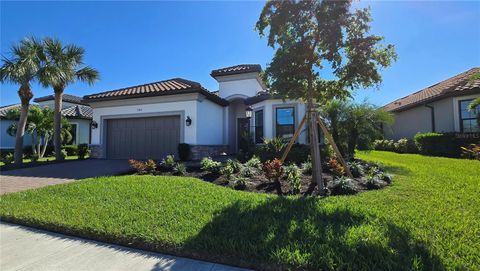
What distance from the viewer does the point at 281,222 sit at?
4156mm

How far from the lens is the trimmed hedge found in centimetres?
1299

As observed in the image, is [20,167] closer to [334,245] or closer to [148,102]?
[148,102]

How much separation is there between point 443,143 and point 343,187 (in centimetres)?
1103

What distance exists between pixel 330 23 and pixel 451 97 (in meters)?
12.5

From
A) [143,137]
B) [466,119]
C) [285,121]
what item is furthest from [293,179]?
[466,119]

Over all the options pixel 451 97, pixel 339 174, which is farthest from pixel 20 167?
pixel 451 97

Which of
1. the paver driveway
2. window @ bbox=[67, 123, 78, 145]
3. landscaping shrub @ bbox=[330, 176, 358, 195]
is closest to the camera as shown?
landscaping shrub @ bbox=[330, 176, 358, 195]

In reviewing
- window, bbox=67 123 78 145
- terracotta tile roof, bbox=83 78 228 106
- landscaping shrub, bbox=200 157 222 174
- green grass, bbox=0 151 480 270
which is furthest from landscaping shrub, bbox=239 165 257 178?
window, bbox=67 123 78 145

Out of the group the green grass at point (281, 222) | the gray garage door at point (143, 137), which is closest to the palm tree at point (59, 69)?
the gray garage door at point (143, 137)

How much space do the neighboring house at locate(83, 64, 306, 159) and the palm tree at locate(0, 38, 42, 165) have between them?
2822 millimetres

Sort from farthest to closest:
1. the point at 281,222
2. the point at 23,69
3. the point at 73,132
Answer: the point at 73,132 < the point at 23,69 < the point at 281,222

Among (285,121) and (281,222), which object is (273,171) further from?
(285,121)

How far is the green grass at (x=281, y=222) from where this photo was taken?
10.4 ft

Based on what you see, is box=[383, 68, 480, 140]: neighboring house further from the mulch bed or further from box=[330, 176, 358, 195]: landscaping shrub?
box=[330, 176, 358, 195]: landscaping shrub
